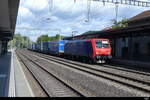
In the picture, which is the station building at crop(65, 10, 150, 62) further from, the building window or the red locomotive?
the red locomotive

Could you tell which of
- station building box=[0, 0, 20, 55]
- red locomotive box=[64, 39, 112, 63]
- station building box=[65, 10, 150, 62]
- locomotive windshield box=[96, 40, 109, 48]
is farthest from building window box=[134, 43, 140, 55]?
station building box=[0, 0, 20, 55]

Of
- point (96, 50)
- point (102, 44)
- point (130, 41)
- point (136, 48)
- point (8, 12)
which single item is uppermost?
point (8, 12)

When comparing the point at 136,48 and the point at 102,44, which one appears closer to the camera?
the point at 102,44

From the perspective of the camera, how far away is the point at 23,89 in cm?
1072

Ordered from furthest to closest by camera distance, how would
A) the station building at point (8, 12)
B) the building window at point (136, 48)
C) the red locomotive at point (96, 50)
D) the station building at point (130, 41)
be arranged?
the building window at point (136, 48), the station building at point (130, 41), the red locomotive at point (96, 50), the station building at point (8, 12)

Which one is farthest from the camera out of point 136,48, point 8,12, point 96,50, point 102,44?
point 136,48

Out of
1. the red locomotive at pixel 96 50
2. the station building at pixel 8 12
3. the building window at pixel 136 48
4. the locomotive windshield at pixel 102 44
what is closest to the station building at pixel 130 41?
the building window at pixel 136 48

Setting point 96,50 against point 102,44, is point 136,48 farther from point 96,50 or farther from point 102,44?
point 96,50

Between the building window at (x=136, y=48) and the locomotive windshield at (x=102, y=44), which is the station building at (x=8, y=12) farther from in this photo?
the building window at (x=136, y=48)

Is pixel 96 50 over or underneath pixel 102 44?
underneath

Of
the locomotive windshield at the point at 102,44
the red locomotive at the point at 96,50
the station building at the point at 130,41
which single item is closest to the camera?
the red locomotive at the point at 96,50

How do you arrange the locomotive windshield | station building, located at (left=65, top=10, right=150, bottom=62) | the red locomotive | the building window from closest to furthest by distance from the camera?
the red locomotive → the locomotive windshield → station building, located at (left=65, top=10, right=150, bottom=62) → the building window

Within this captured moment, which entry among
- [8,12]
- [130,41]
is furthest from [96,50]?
[8,12]

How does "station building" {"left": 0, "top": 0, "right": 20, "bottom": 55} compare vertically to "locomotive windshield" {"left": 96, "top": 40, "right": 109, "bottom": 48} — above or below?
above
